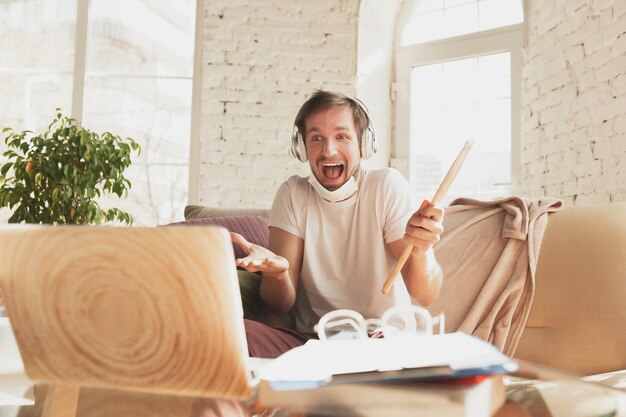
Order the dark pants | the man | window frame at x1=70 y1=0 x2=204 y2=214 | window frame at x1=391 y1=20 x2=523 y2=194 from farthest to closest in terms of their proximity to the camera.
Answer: window frame at x1=70 y1=0 x2=204 y2=214, window frame at x1=391 y1=20 x2=523 y2=194, the man, the dark pants

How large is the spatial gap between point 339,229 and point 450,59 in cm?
249

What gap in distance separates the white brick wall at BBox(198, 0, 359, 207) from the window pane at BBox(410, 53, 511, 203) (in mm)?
542

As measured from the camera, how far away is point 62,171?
299cm

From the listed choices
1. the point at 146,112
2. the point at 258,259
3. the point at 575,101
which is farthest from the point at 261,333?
the point at 146,112

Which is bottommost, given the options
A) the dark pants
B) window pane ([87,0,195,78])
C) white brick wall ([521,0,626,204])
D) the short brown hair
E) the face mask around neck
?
the dark pants

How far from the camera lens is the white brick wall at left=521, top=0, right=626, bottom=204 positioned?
249cm

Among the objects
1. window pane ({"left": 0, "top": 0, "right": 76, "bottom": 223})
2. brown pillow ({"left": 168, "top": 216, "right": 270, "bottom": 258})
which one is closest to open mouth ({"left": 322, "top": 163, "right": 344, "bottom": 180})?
brown pillow ({"left": 168, "top": 216, "right": 270, "bottom": 258})

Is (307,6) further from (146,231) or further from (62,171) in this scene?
(146,231)

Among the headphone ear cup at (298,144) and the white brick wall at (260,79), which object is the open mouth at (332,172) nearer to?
the headphone ear cup at (298,144)

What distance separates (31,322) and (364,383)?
279 mm

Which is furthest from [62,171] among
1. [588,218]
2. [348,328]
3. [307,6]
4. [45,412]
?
[45,412]

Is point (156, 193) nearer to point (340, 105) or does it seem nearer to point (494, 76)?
point (494, 76)

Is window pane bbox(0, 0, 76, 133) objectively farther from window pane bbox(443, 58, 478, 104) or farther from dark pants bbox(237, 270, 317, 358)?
dark pants bbox(237, 270, 317, 358)

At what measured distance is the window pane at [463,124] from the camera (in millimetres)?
3387
